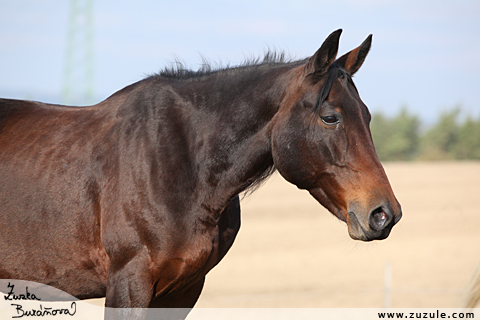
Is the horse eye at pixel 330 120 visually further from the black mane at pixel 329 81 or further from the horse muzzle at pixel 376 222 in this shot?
the horse muzzle at pixel 376 222

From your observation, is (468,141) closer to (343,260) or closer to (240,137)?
(343,260)

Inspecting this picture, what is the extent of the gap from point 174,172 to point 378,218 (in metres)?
1.27

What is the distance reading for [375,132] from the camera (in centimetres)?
4034

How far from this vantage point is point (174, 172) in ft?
10.1

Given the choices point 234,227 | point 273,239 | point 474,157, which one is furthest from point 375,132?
Result: point 234,227

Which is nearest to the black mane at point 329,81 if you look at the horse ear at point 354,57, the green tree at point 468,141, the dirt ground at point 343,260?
the horse ear at point 354,57

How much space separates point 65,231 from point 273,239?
10928 mm

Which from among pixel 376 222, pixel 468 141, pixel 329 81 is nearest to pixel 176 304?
pixel 376 222

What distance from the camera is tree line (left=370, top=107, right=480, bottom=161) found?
36562 millimetres

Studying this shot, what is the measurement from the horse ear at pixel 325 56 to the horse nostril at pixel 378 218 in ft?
2.89

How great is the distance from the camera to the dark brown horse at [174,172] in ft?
9.32

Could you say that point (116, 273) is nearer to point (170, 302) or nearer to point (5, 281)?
point (170, 302)

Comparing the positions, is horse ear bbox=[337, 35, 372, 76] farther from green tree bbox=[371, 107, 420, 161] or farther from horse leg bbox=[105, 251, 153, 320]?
green tree bbox=[371, 107, 420, 161]

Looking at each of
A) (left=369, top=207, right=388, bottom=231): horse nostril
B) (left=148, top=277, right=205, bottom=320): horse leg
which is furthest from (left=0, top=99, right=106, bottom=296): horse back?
(left=369, top=207, right=388, bottom=231): horse nostril
